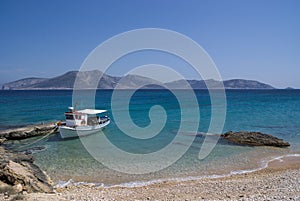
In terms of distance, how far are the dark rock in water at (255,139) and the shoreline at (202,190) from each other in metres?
7.71

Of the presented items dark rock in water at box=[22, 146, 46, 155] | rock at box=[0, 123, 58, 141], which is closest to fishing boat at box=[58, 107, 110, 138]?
rock at box=[0, 123, 58, 141]

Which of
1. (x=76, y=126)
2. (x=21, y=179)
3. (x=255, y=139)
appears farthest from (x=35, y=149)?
(x=255, y=139)

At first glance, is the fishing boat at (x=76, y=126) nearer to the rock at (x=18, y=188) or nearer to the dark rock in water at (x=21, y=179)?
the dark rock in water at (x=21, y=179)

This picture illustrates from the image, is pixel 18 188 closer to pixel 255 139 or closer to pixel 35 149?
pixel 35 149

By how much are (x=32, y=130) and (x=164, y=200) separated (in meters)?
21.4

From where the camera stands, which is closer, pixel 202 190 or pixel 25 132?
pixel 202 190

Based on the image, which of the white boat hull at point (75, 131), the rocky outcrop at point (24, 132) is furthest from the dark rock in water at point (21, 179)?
the rocky outcrop at point (24, 132)

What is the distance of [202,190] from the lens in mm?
9828

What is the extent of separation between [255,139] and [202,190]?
1290 cm

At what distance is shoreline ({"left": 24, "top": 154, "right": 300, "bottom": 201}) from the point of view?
328 inches

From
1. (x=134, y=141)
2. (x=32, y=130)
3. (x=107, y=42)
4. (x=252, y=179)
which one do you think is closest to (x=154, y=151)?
(x=134, y=141)

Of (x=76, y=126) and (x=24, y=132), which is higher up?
(x=76, y=126)

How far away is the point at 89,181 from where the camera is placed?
11.9 m

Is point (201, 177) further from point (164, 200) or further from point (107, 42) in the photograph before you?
point (107, 42)
